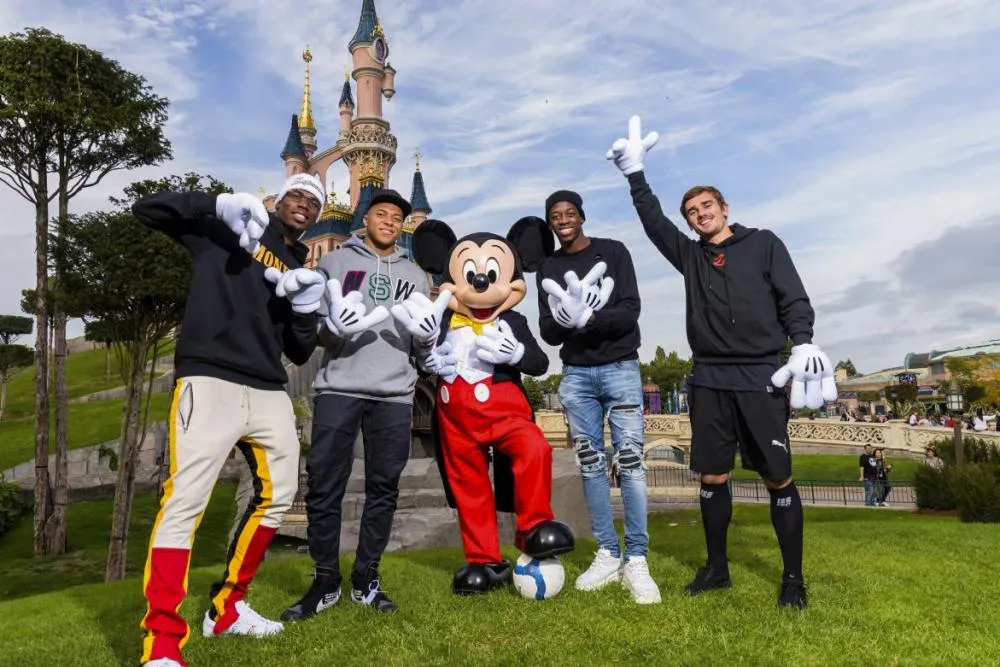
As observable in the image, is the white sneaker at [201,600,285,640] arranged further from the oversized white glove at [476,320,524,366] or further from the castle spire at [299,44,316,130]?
the castle spire at [299,44,316,130]

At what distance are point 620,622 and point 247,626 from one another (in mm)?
1824

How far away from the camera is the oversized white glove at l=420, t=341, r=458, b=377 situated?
3.80 m

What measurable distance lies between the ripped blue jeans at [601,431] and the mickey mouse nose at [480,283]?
2.43ft

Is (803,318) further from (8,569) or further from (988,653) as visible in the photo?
(8,569)

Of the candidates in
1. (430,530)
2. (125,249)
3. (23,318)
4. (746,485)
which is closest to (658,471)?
(746,485)

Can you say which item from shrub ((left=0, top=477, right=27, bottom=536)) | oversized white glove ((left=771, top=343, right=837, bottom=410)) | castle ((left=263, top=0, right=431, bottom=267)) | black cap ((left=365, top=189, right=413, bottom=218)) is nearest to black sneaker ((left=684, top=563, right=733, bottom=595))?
oversized white glove ((left=771, top=343, right=837, bottom=410))

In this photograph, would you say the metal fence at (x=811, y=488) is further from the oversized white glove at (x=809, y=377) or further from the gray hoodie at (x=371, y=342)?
the gray hoodie at (x=371, y=342)

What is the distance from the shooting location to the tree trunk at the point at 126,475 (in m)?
10.6

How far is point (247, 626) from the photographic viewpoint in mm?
3186

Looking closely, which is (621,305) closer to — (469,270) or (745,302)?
(745,302)

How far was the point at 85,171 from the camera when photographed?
44.3 feet

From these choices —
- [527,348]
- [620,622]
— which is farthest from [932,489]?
[620,622]

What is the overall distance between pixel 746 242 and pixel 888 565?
2.39 meters

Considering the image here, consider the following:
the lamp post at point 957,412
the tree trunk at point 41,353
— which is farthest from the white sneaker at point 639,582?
the tree trunk at point 41,353
